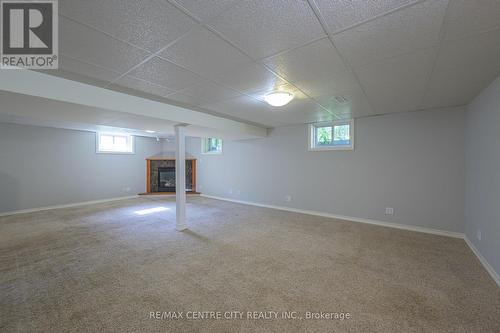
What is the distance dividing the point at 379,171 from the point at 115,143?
7.94 m

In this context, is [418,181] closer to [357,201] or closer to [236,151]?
[357,201]

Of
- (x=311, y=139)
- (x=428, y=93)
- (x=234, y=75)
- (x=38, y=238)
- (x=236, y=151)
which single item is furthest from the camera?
(x=236, y=151)

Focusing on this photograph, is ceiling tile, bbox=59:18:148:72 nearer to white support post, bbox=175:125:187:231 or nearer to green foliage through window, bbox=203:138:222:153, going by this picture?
white support post, bbox=175:125:187:231

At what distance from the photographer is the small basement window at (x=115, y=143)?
6.38m

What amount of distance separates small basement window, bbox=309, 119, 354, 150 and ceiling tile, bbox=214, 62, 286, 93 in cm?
263

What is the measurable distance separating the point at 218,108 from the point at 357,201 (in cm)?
349

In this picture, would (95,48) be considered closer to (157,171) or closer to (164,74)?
(164,74)

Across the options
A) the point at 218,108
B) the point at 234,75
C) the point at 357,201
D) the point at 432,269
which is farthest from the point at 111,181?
the point at 432,269

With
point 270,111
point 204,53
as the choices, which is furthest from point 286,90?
point 204,53

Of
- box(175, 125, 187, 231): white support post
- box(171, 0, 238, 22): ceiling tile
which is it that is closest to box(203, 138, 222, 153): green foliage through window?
box(175, 125, 187, 231): white support post

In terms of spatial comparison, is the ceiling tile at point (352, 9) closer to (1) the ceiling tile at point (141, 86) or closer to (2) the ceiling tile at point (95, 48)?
(2) the ceiling tile at point (95, 48)

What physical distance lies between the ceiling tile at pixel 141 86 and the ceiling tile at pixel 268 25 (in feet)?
4.59

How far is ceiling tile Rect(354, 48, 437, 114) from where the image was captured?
1811 mm

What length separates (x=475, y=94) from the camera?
271 centimetres
